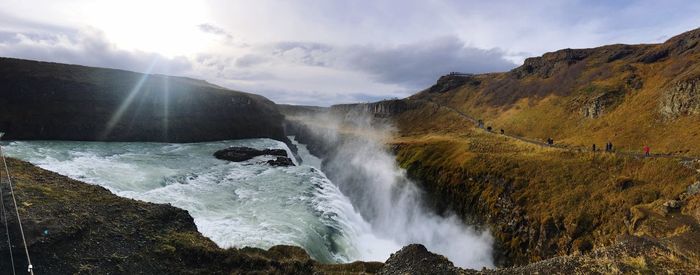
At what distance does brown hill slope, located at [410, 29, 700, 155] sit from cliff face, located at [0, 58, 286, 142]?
6577 cm

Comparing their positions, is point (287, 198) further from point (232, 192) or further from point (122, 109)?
point (122, 109)

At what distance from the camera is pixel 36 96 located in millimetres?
85562

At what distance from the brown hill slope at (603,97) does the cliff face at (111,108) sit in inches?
2589

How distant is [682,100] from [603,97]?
54.0 ft

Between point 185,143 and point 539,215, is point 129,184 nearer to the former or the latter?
point 539,215

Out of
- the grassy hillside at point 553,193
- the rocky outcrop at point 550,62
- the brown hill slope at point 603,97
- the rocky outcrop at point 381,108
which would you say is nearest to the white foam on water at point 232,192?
the grassy hillside at point 553,193

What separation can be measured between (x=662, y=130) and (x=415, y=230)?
30207 mm

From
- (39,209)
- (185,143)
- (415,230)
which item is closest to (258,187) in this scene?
(415,230)

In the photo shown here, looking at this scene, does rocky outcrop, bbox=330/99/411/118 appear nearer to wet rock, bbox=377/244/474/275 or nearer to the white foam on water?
the white foam on water

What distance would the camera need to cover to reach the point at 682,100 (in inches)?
1783

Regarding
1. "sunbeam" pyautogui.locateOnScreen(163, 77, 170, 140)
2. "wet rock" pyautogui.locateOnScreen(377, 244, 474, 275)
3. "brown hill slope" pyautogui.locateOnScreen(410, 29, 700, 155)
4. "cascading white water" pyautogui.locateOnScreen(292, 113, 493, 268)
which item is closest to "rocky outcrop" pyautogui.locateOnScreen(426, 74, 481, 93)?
"brown hill slope" pyautogui.locateOnScreen(410, 29, 700, 155)

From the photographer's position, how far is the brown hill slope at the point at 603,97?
44.4m

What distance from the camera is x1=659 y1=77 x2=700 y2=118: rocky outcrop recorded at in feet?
143

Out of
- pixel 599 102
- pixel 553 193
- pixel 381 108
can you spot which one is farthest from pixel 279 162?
pixel 381 108
